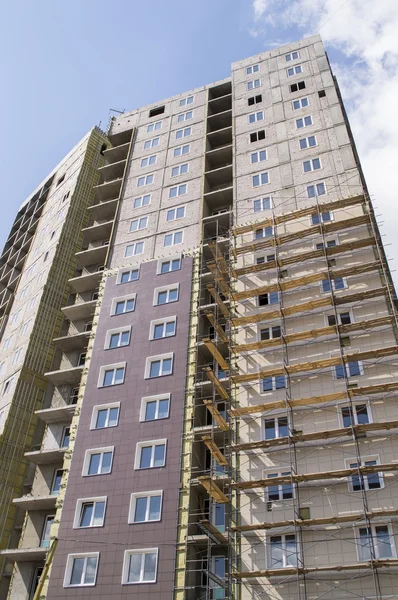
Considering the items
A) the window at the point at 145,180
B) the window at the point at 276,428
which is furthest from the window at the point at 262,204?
the window at the point at 276,428

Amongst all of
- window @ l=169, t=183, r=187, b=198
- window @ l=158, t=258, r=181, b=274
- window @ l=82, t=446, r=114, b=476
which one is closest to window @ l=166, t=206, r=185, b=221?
window @ l=169, t=183, r=187, b=198

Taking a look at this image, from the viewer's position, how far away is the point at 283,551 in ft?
93.1

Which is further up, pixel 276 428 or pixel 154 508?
pixel 276 428

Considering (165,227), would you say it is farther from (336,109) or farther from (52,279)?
(336,109)

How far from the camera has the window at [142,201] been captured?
5100 cm

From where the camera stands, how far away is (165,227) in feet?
156

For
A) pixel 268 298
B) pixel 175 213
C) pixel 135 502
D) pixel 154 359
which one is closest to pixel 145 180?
pixel 175 213

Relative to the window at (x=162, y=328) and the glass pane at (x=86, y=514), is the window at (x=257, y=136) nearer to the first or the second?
the window at (x=162, y=328)

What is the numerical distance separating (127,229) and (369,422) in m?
27.1

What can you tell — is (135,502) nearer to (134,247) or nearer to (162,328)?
(162,328)

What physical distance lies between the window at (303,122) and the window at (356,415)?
26.0 meters

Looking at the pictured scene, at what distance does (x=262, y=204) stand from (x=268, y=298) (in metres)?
8.99

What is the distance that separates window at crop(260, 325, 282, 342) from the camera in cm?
3666

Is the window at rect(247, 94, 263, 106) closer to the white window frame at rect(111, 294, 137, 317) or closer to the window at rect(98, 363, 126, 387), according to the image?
the white window frame at rect(111, 294, 137, 317)
